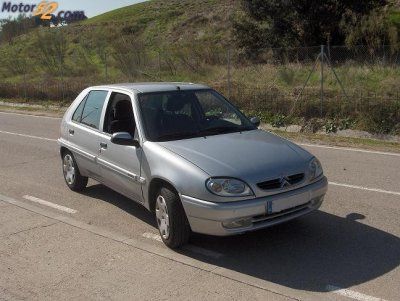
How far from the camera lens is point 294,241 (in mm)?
5305

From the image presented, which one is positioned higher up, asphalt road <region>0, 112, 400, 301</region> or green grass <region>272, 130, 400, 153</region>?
asphalt road <region>0, 112, 400, 301</region>

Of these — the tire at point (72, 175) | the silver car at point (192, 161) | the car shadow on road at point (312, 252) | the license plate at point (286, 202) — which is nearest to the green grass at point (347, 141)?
the car shadow on road at point (312, 252)

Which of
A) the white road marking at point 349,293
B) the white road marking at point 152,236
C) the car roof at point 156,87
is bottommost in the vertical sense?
the white road marking at point 152,236

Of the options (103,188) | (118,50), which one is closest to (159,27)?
(118,50)

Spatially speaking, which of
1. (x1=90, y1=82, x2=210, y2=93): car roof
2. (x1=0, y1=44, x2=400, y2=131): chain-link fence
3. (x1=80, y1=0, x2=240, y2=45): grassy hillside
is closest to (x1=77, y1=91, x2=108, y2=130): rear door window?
(x1=90, y1=82, x2=210, y2=93): car roof

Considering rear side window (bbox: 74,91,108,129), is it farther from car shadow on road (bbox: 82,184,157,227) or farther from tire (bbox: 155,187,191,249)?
tire (bbox: 155,187,191,249)

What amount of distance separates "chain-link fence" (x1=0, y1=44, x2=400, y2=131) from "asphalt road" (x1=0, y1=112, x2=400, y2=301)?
589 centimetres

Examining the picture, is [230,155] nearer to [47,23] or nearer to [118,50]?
[118,50]

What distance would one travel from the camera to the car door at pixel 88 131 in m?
6.62

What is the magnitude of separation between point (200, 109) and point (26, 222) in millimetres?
2447

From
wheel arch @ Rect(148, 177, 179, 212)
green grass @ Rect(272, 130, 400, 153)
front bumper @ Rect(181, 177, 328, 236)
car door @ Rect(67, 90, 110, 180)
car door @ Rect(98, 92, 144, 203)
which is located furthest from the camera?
green grass @ Rect(272, 130, 400, 153)

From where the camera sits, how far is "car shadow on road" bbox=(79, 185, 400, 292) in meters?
4.48

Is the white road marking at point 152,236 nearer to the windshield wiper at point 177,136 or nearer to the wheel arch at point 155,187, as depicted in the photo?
the wheel arch at point 155,187

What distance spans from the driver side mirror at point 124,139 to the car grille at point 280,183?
1563 mm
